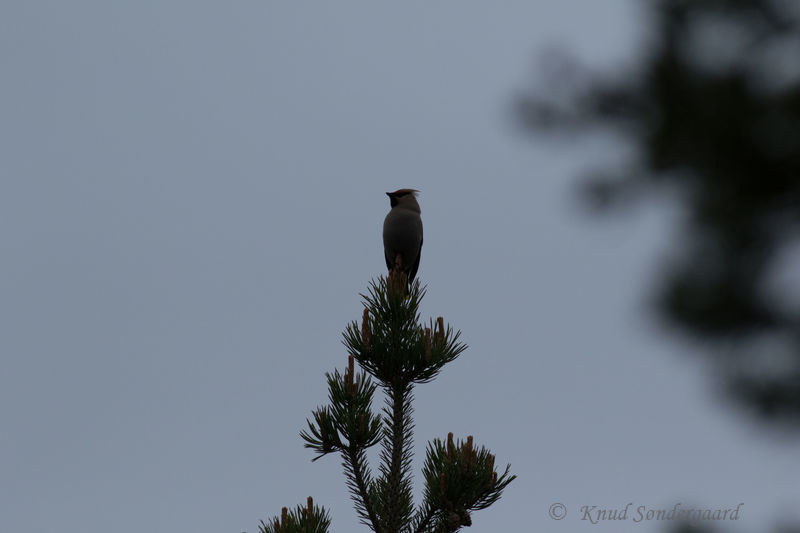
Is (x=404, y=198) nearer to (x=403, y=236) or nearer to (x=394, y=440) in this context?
(x=403, y=236)

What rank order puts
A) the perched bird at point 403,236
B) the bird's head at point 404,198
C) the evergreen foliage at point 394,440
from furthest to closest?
the bird's head at point 404,198
the perched bird at point 403,236
the evergreen foliage at point 394,440

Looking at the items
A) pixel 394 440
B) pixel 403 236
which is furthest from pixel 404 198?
pixel 394 440

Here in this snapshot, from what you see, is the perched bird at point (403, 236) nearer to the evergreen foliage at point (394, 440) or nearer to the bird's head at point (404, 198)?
the bird's head at point (404, 198)

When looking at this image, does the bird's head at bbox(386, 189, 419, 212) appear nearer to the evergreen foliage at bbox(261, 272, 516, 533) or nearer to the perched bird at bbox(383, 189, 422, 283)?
the perched bird at bbox(383, 189, 422, 283)

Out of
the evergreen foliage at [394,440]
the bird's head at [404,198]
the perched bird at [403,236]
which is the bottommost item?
the evergreen foliage at [394,440]

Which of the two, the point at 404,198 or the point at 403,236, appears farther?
the point at 404,198

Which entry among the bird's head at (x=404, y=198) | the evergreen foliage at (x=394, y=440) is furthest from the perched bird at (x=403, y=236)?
the evergreen foliage at (x=394, y=440)

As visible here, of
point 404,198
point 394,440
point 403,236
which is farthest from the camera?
point 404,198

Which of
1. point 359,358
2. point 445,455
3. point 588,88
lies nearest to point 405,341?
point 359,358

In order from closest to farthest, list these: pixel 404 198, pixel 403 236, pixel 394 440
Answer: pixel 394 440 → pixel 403 236 → pixel 404 198

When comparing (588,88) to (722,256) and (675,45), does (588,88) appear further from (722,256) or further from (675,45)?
(722,256)

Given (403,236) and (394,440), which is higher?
(403,236)

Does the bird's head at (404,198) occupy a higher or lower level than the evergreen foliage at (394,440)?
higher

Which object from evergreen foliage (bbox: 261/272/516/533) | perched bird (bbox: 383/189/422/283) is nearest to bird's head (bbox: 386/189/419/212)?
perched bird (bbox: 383/189/422/283)
